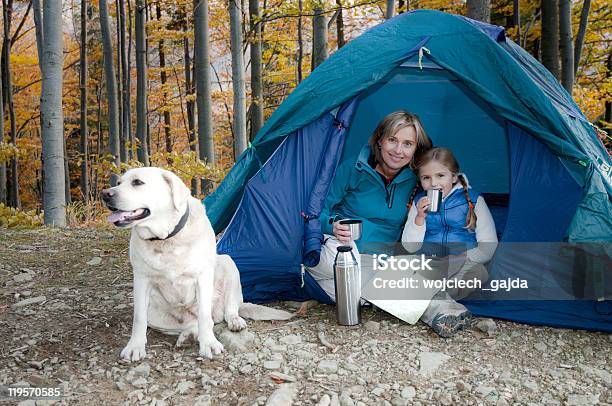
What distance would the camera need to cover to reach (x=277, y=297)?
3820 mm

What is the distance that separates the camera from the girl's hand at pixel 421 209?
3414 mm

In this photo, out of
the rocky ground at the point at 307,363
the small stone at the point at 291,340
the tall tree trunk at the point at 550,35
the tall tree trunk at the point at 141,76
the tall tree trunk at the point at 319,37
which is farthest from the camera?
the tall tree trunk at the point at 141,76

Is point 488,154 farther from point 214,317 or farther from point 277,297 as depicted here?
point 214,317

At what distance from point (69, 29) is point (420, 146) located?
54.0 ft

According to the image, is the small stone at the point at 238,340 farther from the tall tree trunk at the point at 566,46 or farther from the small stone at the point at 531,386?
the tall tree trunk at the point at 566,46

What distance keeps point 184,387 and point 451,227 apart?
2005mm

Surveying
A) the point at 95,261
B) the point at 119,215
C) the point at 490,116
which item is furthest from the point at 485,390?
the point at 95,261

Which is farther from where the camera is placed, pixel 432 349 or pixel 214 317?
pixel 214 317

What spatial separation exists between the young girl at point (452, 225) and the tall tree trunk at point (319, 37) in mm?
4003

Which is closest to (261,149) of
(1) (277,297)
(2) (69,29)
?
(1) (277,297)

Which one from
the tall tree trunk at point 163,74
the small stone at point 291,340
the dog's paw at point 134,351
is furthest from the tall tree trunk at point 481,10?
the tall tree trunk at point 163,74

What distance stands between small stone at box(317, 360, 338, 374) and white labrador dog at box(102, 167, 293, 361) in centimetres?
53

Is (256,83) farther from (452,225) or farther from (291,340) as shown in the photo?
(291,340)

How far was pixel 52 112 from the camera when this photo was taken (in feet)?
20.2
